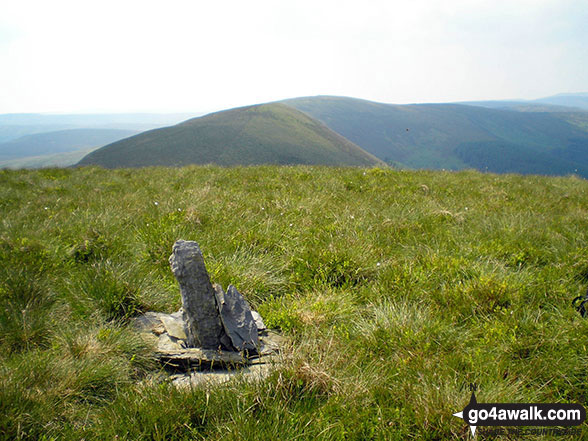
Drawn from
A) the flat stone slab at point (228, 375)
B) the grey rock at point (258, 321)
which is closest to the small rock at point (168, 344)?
the flat stone slab at point (228, 375)

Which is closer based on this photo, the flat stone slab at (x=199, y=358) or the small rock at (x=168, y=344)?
the flat stone slab at (x=199, y=358)

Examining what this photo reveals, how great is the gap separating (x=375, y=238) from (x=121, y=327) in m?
4.46

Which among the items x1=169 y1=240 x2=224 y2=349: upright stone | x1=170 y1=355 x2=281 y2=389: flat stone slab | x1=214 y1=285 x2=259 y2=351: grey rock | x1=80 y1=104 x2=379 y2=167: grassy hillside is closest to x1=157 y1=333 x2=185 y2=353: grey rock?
x1=169 y1=240 x2=224 y2=349: upright stone

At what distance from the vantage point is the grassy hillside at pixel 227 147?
121062mm

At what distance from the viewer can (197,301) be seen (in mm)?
3449

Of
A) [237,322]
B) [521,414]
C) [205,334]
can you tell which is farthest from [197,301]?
[521,414]

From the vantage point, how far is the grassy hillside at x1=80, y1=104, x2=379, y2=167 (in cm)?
12106

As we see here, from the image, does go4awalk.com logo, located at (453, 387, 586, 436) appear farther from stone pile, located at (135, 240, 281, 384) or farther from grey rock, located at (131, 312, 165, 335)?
grey rock, located at (131, 312, 165, 335)

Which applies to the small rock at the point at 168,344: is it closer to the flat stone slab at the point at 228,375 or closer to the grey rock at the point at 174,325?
the grey rock at the point at 174,325

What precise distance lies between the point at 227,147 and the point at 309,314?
140889mm

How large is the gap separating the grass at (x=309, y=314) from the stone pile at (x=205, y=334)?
241mm

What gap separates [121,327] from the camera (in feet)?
11.8

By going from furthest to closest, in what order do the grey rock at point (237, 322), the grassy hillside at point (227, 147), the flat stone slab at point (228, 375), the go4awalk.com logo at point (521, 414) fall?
the grassy hillside at point (227, 147) → the grey rock at point (237, 322) → the flat stone slab at point (228, 375) → the go4awalk.com logo at point (521, 414)

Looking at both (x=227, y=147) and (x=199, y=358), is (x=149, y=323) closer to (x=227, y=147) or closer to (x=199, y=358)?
(x=199, y=358)
